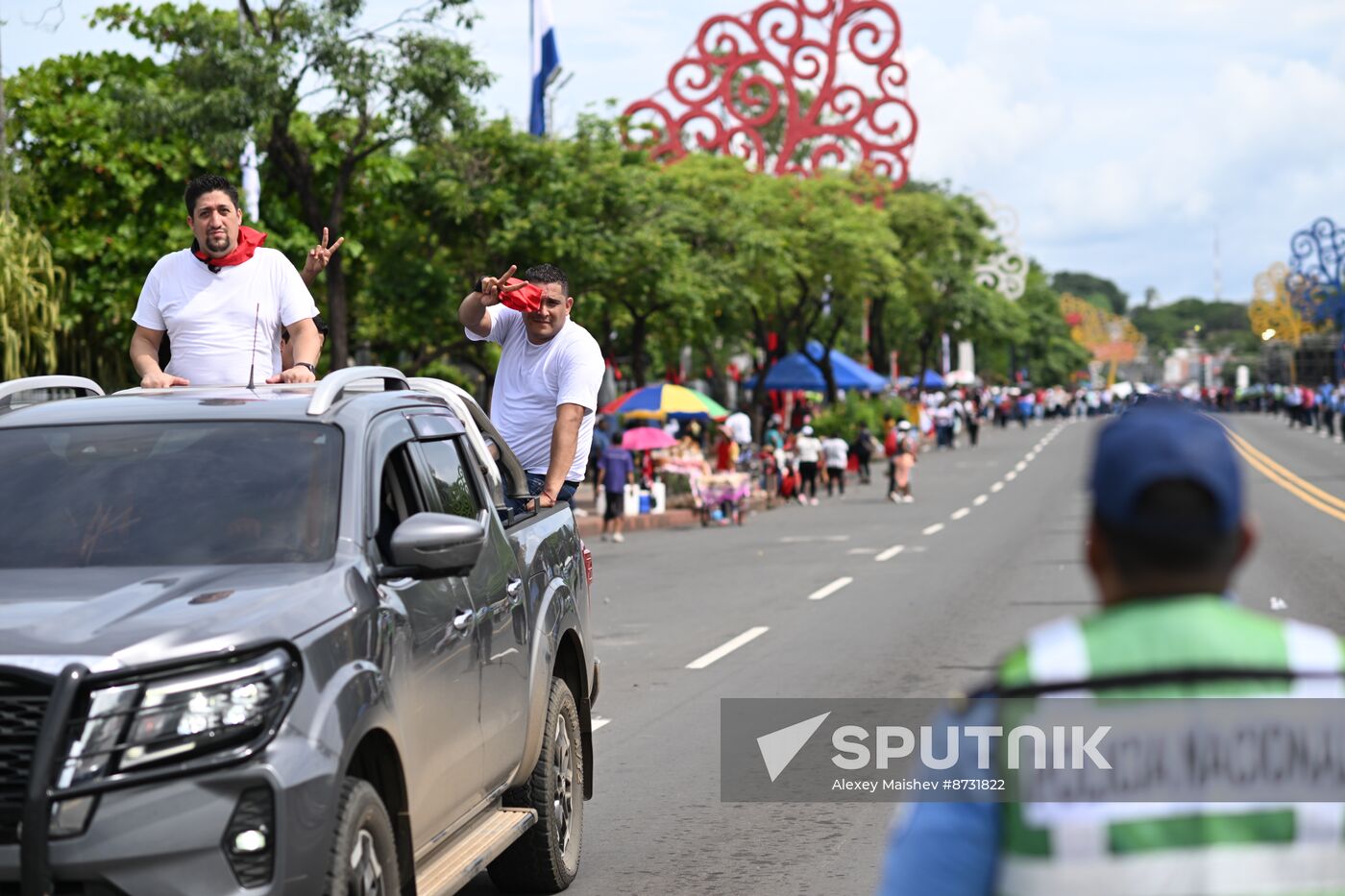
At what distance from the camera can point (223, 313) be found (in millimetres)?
7273

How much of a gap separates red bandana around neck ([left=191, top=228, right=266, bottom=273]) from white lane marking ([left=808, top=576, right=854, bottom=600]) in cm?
1089

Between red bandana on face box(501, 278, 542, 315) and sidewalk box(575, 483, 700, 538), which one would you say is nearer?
red bandana on face box(501, 278, 542, 315)

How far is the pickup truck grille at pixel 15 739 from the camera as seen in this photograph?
407 cm

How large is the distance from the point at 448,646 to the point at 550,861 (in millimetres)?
1376

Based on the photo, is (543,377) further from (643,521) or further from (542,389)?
(643,521)

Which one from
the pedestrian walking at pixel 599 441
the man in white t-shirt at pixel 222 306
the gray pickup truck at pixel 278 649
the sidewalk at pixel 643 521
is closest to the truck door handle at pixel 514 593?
the gray pickup truck at pixel 278 649

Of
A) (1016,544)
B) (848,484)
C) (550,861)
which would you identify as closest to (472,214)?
(1016,544)

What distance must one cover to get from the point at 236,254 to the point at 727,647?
7255 mm

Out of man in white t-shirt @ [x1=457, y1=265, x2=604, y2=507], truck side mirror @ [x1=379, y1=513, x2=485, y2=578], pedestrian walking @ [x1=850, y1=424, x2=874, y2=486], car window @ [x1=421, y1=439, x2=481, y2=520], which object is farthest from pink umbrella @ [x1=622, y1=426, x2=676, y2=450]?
truck side mirror @ [x1=379, y1=513, x2=485, y2=578]

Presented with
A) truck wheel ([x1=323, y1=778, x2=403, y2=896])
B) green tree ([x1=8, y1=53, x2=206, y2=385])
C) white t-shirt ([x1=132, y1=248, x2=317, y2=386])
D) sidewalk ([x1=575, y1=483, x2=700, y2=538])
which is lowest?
sidewalk ([x1=575, y1=483, x2=700, y2=538])

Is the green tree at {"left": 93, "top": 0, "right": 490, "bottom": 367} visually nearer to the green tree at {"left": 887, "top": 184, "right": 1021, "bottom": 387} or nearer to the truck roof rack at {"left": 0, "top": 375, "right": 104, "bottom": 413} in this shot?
the truck roof rack at {"left": 0, "top": 375, "right": 104, "bottom": 413}

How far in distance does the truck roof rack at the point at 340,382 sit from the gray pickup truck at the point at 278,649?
12 mm

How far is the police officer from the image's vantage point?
2.33m

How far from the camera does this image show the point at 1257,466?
45094mm
